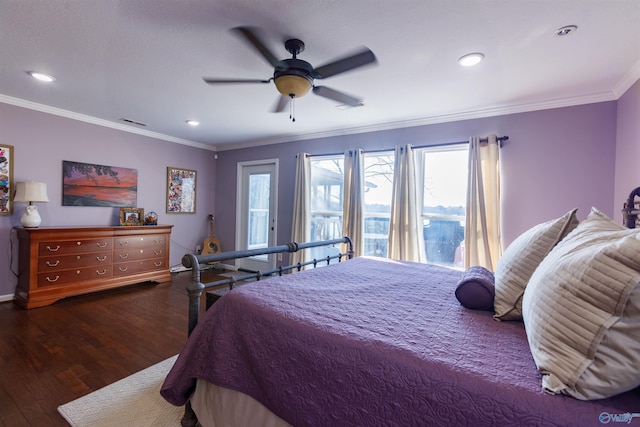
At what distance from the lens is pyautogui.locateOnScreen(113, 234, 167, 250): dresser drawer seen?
158 inches

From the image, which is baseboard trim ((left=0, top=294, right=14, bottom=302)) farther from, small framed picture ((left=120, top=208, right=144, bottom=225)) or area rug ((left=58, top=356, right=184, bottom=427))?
area rug ((left=58, top=356, right=184, bottom=427))

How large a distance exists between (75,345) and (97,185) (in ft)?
8.45

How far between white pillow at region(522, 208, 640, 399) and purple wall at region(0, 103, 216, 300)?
5067 mm

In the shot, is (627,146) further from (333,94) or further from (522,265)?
(333,94)

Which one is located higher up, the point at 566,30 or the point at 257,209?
the point at 566,30

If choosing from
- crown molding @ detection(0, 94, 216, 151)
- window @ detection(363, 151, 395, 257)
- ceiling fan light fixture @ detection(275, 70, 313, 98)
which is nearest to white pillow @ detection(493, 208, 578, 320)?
ceiling fan light fixture @ detection(275, 70, 313, 98)

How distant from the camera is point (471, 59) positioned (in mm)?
2221

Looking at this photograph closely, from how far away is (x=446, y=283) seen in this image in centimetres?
187

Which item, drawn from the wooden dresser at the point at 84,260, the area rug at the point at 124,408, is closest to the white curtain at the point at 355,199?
the area rug at the point at 124,408

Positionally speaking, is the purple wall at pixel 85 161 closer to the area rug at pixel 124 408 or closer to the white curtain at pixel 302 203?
the white curtain at pixel 302 203

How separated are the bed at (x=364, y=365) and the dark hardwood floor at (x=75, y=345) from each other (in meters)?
0.94

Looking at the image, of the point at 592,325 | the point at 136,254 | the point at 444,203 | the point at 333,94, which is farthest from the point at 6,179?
the point at 444,203

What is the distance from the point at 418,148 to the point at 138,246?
420 centimetres

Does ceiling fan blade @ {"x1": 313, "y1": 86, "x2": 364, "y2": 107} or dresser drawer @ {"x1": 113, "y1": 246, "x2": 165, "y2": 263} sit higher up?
ceiling fan blade @ {"x1": 313, "y1": 86, "x2": 364, "y2": 107}
